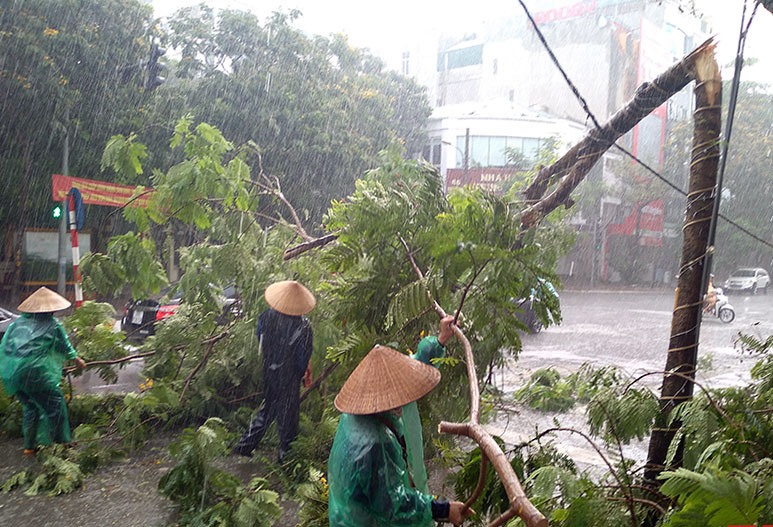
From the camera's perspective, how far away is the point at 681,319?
345cm

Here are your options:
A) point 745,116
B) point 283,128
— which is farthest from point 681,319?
point 745,116

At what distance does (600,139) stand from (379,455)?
10.6 feet

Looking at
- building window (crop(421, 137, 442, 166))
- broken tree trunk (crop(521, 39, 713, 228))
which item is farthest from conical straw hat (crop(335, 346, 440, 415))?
building window (crop(421, 137, 442, 166))

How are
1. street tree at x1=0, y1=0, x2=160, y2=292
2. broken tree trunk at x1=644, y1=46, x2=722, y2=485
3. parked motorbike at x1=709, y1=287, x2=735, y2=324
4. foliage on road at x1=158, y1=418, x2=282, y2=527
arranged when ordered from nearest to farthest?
1. broken tree trunk at x1=644, y1=46, x2=722, y2=485
2. foliage on road at x1=158, y1=418, x2=282, y2=527
3. street tree at x1=0, y1=0, x2=160, y2=292
4. parked motorbike at x1=709, y1=287, x2=735, y2=324

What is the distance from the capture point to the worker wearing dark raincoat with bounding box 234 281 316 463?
5.13 meters

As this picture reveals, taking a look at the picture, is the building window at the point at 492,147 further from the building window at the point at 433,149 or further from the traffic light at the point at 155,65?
the traffic light at the point at 155,65

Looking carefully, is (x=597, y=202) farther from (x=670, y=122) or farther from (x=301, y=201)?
(x=301, y=201)

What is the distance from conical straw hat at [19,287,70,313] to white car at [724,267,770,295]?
27.9m

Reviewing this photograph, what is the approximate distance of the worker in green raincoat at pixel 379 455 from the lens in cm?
234

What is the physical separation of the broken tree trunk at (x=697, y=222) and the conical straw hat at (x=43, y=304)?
4.95 metres

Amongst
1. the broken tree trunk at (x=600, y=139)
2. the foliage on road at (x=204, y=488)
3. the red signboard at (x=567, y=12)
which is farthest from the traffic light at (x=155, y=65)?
the red signboard at (x=567, y=12)

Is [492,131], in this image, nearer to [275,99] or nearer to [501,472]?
[275,99]

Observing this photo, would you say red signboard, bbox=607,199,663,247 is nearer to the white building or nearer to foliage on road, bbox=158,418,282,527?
the white building

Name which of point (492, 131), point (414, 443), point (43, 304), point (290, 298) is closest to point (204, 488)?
point (290, 298)
